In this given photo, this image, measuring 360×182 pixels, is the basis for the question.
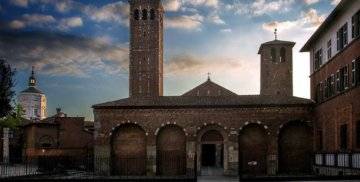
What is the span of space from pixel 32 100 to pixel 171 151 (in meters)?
71.1

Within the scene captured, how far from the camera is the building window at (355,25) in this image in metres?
23.4

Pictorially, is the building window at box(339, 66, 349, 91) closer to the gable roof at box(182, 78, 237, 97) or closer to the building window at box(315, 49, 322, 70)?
the building window at box(315, 49, 322, 70)

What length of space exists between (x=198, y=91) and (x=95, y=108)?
67.0 ft

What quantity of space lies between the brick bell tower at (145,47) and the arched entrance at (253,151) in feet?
85.5

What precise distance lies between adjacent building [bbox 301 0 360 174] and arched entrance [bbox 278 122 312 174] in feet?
2.76

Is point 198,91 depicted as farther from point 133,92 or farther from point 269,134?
point 269,134

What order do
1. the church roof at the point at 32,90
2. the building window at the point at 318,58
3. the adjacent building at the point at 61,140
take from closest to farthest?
the building window at the point at 318,58, the adjacent building at the point at 61,140, the church roof at the point at 32,90

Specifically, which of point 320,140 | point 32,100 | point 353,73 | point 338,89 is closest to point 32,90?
point 32,100

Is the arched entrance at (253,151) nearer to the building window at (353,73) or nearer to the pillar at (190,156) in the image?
the pillar at (190,156)

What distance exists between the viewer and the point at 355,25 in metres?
23.7

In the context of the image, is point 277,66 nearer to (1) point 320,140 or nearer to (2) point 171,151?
(1) point 320,140

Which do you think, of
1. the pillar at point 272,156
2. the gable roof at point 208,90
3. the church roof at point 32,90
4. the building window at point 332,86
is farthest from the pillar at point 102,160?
the church roof at point 32,90

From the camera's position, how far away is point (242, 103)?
3397cm

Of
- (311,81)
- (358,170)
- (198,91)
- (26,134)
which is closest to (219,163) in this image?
(198,91)
